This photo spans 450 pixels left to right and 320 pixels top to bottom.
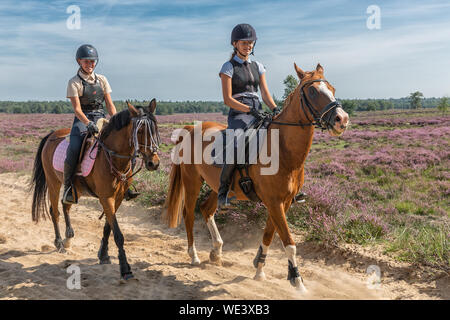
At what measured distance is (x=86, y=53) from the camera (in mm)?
5805

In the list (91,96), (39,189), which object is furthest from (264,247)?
(39,189)

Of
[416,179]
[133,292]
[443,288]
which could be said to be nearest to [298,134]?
[443,288]

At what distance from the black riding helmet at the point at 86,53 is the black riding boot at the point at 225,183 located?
2846 mm

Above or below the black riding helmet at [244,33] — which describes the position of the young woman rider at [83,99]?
below

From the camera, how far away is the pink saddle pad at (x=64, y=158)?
5.77m

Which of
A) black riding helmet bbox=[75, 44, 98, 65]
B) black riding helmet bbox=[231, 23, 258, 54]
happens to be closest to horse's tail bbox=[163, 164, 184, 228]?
black riding helmet bbox=[75, 44, 98, 65]

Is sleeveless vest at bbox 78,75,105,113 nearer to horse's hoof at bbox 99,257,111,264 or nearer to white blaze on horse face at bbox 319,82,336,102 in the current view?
horse's hoof at bbox 99,257,111,264

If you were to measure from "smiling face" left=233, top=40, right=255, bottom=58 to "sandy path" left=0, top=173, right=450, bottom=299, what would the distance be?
11.0 ft

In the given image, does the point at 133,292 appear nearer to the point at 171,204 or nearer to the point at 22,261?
the point at 171,204

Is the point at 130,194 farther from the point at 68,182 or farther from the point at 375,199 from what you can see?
the point at 375,199

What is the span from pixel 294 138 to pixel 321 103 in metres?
0.61

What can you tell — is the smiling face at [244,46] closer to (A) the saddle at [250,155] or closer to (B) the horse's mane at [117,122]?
(A) the saddle at [250,155]

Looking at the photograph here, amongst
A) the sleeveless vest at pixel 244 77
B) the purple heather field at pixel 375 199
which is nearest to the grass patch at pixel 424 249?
the purple heather field at pixel 375 199

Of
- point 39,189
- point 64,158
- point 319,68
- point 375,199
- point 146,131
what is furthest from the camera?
point 375,199
